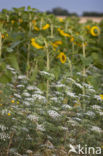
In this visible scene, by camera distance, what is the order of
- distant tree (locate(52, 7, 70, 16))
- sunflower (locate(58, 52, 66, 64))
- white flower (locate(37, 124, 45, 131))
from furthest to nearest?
distant tree (locate(52, 7, 70, 16)) → sunflower (locate(58, 52, 66, 64)) → white flower (locate(37, 124, 45, 131))

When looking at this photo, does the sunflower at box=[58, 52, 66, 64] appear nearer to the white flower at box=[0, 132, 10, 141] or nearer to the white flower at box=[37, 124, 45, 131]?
the white flower at box=[37, 124, 45, 131]

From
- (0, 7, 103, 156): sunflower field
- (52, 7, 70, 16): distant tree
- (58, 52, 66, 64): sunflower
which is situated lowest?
(0, 7, 103, 156): sunflower field

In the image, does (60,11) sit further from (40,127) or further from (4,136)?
(4,136)

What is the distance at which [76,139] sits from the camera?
2072 mm

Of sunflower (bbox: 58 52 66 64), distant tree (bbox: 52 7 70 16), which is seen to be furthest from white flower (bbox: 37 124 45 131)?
distant tree (bbox: 52 7 70 16)

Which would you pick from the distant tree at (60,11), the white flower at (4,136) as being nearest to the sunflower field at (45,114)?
the white flower at (4,136)

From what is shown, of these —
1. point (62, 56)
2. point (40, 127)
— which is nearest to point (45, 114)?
point (40, 127)

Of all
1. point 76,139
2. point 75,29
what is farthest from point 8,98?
point 75,29

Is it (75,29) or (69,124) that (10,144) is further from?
(75,29)

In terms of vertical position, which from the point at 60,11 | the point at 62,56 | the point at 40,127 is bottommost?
the point at 40,127

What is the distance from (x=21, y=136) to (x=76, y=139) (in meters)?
0.43

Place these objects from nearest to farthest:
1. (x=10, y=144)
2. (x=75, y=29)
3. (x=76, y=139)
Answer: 1. (x=10, y=144)
2. (x=76, y=139)
3. (x=75, y=29)

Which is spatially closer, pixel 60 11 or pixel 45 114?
pixel 45 114

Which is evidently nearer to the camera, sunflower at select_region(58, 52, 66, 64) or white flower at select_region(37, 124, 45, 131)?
white flower at select_region(37, 124, 45, 131)
